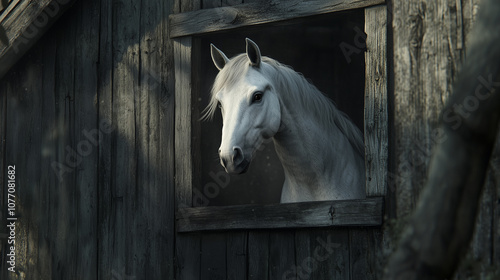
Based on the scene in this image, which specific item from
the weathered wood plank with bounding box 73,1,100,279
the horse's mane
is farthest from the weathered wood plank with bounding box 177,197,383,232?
the weathered wood plank with bounding box 73,1,100,279

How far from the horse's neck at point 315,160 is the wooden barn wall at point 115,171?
0.68 metres

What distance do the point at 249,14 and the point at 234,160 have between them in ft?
3.33

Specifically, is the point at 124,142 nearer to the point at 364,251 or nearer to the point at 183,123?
the point at 183,123

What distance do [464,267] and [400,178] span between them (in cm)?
45

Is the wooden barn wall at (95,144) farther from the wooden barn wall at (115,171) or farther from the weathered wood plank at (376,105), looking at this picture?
the weathered wood plank at (376,105)

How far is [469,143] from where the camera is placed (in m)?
1.92

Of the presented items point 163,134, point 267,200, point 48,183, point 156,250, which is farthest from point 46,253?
point 267,200

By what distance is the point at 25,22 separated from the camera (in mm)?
5148

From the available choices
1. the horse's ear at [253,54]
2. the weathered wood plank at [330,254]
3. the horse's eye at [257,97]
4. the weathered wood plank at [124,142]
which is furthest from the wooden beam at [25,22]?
the weathered wood plank at [330,254]

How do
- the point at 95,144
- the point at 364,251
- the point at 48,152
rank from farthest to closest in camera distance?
the point at 48,152, the point at 95,144, the point at 364,251

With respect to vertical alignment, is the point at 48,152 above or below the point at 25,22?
below

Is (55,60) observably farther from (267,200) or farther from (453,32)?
(453,32)

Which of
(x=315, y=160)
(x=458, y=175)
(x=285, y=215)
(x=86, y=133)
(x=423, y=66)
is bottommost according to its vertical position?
(x=285, y=215)

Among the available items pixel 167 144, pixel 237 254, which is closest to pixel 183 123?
pixel 167 144
